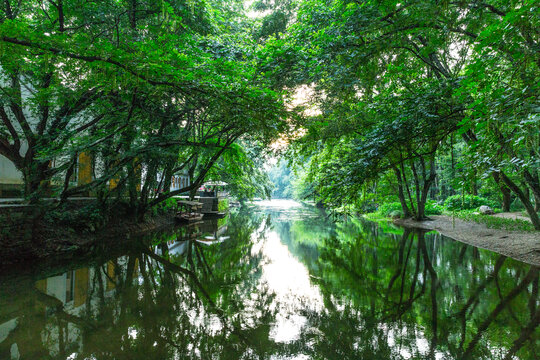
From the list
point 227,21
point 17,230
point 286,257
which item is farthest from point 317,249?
point 227,21

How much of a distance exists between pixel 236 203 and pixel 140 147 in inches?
1525

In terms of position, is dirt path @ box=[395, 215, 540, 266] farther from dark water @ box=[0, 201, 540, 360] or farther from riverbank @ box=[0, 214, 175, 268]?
riverbank @ box=[0, 214, 175, 268]

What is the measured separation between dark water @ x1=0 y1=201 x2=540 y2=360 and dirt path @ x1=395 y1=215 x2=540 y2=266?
1.68 ft

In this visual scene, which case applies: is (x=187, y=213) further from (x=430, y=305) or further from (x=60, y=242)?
(x=430, y=305)

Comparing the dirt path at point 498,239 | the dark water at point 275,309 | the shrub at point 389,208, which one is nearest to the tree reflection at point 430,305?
the dark water at point 275,309

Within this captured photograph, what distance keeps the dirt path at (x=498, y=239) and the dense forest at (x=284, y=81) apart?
1160 millimetres

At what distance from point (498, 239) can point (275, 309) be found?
9.80 m

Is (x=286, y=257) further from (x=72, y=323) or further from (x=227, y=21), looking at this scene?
(x=227, y=21)

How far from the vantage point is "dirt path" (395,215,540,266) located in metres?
8.13

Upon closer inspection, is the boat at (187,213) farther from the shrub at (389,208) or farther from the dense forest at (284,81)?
the shrub at (389,208)

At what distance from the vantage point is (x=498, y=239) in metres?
10.4

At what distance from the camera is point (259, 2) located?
12570 millimetres

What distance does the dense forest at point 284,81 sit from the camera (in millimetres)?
4426

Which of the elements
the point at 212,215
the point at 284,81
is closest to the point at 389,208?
the point at 212,215
